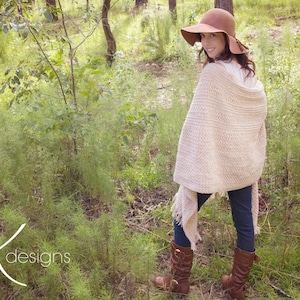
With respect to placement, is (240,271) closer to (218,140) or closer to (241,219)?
(241,219)

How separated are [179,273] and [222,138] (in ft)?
2.76

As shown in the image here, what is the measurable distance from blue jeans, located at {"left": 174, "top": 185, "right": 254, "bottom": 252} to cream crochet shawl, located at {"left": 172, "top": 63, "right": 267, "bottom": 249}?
0.25 feet

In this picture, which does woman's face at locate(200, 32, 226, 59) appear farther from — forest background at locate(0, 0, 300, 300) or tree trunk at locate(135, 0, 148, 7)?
tree trunk at locate(135, 0, 148, 7)

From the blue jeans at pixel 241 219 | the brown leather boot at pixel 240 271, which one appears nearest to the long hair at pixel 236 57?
the blue jeans at pixel 241 219

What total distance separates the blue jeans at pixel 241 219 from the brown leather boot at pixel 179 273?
43 millimetres

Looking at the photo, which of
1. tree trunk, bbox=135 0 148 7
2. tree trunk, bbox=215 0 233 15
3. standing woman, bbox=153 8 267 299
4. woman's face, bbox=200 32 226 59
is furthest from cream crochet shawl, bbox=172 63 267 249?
tree trunk, bbox=135 0 148 7

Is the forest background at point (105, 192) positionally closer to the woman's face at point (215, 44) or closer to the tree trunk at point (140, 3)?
the woman's face at point (215, 44)

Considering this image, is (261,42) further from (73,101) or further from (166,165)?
(73,101)

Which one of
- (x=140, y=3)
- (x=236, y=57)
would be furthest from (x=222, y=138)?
(x=140, y=3)

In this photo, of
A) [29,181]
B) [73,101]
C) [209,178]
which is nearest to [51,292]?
[29,181]

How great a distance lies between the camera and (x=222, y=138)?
225cm

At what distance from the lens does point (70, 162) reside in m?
3.31

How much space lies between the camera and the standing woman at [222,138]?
2189 millimetres

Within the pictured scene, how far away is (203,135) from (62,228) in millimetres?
1117
